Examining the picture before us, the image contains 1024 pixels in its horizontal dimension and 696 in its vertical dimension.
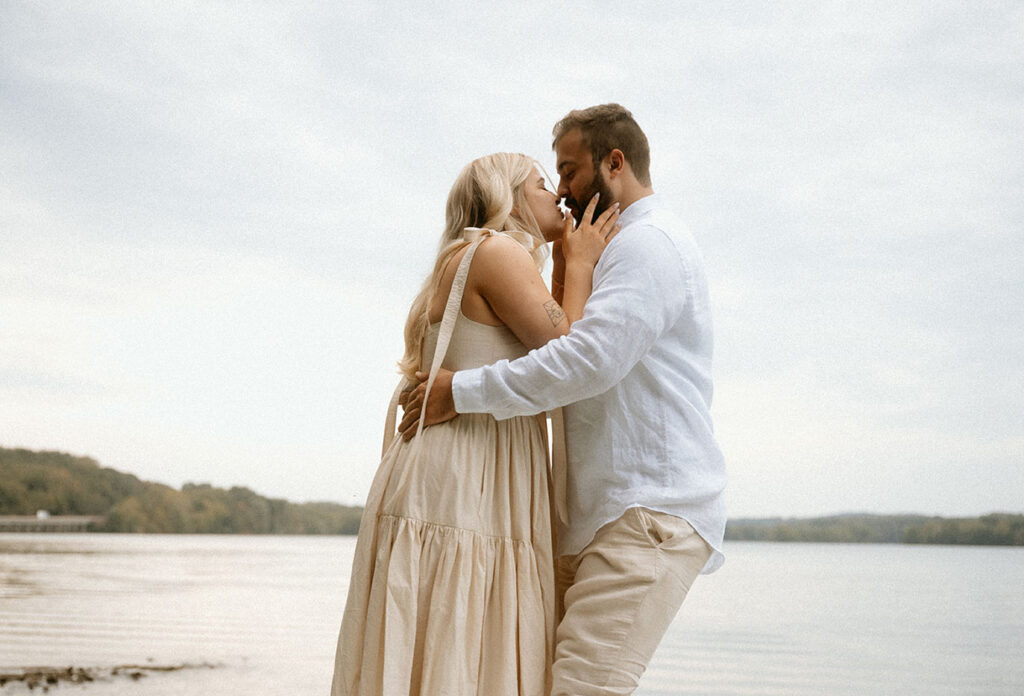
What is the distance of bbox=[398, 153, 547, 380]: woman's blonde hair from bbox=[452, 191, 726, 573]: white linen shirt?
267mm

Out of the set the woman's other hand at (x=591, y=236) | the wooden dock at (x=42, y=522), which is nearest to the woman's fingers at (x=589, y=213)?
the woman's other hand at (x=591, y=236)

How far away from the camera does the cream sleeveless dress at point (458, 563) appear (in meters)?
2.08

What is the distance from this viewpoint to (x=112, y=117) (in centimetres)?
3619

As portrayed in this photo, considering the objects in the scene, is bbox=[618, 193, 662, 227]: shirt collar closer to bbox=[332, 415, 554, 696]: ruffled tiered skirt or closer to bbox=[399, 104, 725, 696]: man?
bbox=[399, 104, 725, 696]: man

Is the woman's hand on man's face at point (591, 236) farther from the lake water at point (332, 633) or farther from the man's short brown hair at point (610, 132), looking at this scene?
the lake water at point (332, 633)

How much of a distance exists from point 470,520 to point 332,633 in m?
11.4

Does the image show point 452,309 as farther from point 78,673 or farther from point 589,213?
point 78,673

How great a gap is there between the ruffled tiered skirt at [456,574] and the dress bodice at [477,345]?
0.13 meters

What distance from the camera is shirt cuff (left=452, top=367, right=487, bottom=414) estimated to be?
2.09m

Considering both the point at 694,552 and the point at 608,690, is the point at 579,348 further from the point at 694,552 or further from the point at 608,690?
the point at 608,690

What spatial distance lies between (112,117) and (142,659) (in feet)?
102

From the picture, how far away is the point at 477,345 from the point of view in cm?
225

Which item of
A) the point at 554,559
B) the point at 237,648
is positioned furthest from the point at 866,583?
the point at 554,559

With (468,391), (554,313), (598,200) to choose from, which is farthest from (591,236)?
(468,391)
